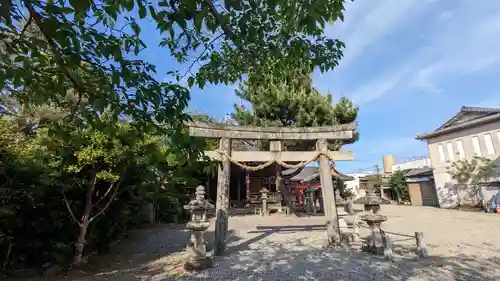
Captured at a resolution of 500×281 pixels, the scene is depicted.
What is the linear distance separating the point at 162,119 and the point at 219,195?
16.0 ft

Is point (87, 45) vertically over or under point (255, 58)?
under

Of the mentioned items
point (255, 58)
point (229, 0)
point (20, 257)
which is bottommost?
point (20, 257)

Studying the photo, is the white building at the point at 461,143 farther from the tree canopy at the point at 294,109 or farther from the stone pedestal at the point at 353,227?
the stone pedestal at the point at 353,227

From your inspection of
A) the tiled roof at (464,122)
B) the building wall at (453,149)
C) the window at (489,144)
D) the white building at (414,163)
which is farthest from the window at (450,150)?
the white building at (414,163)

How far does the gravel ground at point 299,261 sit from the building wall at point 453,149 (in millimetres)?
11253

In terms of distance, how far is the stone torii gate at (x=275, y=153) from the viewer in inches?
263

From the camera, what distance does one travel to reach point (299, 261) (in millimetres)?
5652

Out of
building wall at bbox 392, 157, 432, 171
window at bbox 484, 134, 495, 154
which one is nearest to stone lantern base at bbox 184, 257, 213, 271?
window at bbox 484, 134, 495, 154

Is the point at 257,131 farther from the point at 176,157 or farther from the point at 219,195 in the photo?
the point at 176,157

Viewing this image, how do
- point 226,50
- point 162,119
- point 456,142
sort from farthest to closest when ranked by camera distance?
point 456,142, point 226,50, point 162,119

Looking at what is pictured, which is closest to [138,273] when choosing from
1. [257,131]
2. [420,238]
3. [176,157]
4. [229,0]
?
[257,131]

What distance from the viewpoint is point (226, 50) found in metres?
3.47

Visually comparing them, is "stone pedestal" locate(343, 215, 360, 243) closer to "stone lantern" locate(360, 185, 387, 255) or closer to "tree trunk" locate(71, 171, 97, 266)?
"stone lantern" locate(360, 185, 387, 255)

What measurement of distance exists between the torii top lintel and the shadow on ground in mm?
2832
